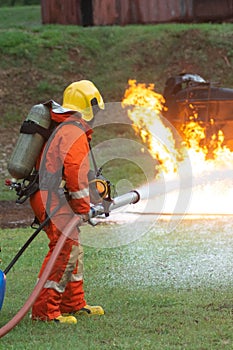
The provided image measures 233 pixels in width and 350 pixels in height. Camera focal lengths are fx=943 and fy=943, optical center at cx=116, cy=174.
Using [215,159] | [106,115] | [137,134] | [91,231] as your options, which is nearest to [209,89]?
[215,159]

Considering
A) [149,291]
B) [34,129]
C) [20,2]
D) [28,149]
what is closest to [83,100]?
[34,129]

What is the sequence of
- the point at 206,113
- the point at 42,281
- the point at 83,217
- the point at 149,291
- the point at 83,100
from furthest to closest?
1. the point at 206,113
2. the point at 149,291
3. the point at 83,100
4. the point at 83,217
5. the point at 42,281

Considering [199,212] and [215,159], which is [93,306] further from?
[215,159]

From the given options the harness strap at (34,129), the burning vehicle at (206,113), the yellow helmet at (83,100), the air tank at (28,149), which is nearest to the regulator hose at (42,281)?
the air tank at (28,149)

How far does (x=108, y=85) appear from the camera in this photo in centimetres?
2069

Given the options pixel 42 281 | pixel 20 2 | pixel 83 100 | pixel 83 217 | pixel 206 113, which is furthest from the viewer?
pixel 20 2

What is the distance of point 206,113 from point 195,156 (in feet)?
2.23

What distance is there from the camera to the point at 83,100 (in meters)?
7.39

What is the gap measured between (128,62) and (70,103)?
46.1 ft

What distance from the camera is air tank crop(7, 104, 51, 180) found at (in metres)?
7.11

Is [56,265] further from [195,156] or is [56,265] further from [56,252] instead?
[195,156]

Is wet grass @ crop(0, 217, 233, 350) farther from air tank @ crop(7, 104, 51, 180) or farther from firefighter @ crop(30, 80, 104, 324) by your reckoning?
air tank @ crop(7, 104, 51, 180)

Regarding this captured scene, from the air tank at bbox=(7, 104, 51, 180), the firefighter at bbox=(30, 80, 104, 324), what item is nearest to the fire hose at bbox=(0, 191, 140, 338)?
the firefighter at bbox=(30, 80, 104, 324)

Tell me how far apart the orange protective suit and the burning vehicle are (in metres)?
6.94
